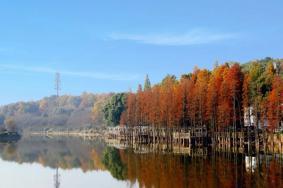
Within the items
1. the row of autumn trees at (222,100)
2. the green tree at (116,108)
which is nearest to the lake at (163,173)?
the row of autumn trees at (222,100)

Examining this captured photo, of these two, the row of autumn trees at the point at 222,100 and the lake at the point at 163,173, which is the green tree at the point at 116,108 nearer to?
the row of autumn trees at the point at 222,100

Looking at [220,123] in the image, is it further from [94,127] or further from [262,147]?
[94,127]

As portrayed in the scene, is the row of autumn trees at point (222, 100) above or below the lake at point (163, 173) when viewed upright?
above

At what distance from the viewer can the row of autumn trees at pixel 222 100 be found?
201ft

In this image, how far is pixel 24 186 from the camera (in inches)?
1512

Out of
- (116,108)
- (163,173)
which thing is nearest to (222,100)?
(163,173)

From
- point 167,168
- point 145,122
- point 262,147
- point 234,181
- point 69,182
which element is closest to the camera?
point 234,181

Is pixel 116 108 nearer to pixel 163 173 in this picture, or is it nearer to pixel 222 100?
pixel 222 100

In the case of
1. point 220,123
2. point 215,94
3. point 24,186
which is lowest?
point 24,186

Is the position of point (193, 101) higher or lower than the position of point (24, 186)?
higher

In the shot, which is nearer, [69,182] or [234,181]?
[234,181]

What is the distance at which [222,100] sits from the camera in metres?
68.8

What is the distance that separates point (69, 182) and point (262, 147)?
28733mm

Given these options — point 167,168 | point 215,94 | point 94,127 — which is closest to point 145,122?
point 215,94
